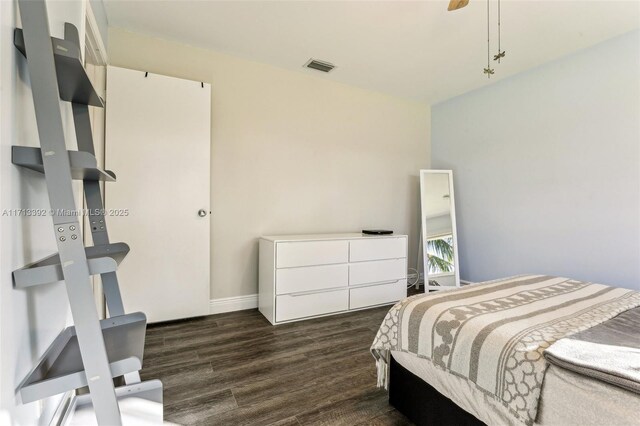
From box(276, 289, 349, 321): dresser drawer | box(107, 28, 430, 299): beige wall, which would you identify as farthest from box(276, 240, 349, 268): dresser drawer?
box(107, 28, 430, 299): beige wall

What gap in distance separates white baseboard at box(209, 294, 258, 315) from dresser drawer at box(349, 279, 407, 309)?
1008 mm

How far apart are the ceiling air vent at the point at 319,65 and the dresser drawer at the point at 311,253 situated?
1.85 metres

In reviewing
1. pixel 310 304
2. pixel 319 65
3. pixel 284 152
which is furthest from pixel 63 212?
pixel 319 65

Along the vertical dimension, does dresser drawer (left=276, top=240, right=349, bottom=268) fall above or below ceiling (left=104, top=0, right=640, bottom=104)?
below

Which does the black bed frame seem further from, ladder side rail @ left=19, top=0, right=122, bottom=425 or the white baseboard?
the white baseboard

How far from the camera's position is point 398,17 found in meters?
2.25

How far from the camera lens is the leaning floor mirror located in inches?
142

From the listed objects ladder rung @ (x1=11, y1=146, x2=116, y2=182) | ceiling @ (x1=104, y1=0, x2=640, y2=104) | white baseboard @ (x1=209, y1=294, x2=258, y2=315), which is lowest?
white baseboard @ (x1=209, y1=294, x2=258, y2=315)

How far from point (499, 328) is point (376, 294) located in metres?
1.98

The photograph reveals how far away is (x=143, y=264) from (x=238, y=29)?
2156mm

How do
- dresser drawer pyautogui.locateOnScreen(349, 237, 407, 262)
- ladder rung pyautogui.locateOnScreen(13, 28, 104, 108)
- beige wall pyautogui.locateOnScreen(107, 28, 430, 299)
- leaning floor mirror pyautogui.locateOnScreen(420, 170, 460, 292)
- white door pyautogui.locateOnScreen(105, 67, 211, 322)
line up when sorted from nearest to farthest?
1. ladder rung pyautogui.locateOnScreen(13, 28, 104, 108)
2. white door pyautogui.locateOnScreen(105, 67, 211, 322)
3. beige wall pyautogui.locateOnScreen(107, 28, 430, 299)
4. dresser drawer pyautogui.locateOnScreen(349, 237, 407, 262)
5. leaning floor mirror pyautogui.locateOnScreen(420, 170, 460, 292)

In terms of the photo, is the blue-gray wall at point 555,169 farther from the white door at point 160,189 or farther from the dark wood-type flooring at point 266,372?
the white door at point 160,189

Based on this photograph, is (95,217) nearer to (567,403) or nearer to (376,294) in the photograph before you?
(567,403)

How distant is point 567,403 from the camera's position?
0.84 meters
